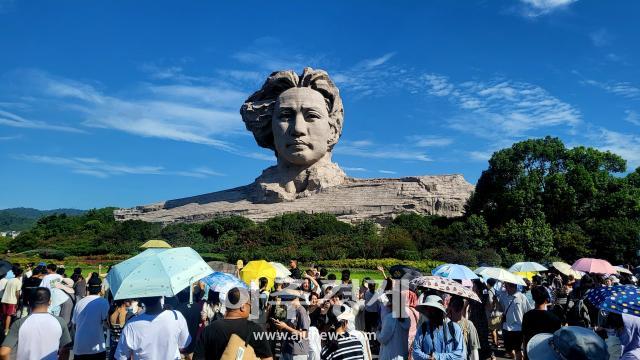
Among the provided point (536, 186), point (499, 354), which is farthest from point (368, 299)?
point (536, 186)

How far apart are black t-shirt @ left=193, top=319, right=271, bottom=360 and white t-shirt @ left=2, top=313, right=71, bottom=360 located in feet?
5.44

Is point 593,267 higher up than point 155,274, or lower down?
higher up

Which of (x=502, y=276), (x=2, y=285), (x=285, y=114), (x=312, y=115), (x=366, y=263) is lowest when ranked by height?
(x=2, y=285)

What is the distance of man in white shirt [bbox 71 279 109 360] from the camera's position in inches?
218

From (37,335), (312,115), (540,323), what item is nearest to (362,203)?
(312,115)

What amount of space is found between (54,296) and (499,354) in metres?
7.23

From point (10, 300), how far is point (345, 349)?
6875 millimetres

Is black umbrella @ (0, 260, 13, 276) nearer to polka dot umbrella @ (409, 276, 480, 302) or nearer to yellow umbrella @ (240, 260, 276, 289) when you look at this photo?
yellow umbrella @ (240, 260, 276, 289)

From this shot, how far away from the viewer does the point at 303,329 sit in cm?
559

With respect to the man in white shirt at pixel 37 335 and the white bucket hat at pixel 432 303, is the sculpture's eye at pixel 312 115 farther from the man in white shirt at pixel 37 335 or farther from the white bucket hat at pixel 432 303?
the white bucket hat at pixel 432 303

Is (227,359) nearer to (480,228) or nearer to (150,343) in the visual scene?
(150,343)

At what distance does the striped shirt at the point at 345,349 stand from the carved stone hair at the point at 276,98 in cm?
3716

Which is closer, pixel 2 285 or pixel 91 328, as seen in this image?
pixel 91 328

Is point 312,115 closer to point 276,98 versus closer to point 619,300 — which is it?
point 276,98
